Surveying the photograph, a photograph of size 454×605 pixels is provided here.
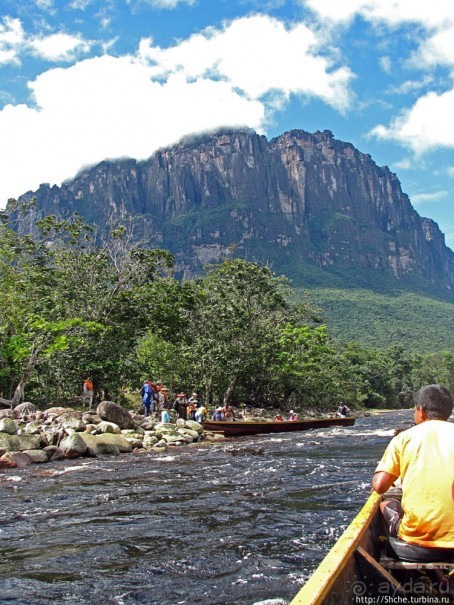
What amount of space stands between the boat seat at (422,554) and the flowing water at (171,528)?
1749 millimetres

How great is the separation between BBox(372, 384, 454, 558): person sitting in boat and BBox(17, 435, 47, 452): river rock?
12.6m

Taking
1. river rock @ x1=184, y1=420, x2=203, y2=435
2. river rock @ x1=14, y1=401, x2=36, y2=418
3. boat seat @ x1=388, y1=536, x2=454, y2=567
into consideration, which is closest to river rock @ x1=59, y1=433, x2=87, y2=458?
river rock @ x1=14, y1=401, x2=36, y2=418

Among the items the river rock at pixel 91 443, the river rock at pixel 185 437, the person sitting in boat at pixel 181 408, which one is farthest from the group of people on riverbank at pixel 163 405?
the river rock at pixel 91 443

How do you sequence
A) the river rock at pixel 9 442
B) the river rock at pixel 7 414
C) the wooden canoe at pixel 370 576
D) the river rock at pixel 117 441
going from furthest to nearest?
the river rock at pixel 7 414 → the river rock at pixel 117 441 → the river rock at pixel 9 442 → the wooden canoe at pixel 370 576

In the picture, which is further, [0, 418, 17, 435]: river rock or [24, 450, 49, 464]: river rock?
[0, 418, 17, 435]: river rock

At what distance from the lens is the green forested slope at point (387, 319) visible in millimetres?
123875

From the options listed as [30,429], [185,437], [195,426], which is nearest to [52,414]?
[30,429]

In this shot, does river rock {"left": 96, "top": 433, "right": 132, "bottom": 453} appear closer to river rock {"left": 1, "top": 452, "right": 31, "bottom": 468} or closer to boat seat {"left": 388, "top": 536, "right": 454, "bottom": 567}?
river rock {"left": 1, "top": 452, "right": 31, "bottom": 468}

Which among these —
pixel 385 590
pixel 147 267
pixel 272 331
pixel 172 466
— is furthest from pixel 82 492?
pixel 272 331

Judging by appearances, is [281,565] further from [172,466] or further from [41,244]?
[41,244]

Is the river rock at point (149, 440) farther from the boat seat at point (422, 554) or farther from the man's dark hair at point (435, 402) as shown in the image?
the man's dark hair at point (435, 402)

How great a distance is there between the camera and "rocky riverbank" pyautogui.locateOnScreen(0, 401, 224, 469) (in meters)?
14.2

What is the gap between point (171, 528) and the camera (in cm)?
750

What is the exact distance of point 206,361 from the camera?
30.9m
